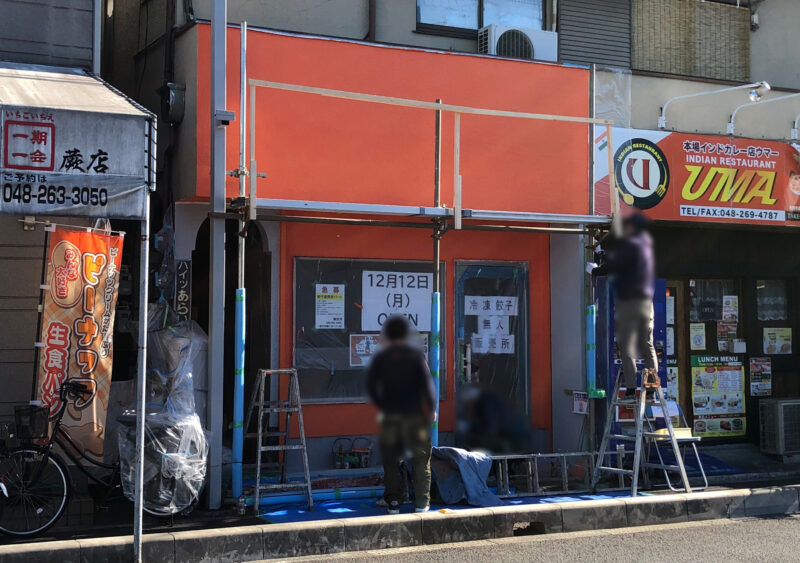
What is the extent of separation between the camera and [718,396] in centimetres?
1447

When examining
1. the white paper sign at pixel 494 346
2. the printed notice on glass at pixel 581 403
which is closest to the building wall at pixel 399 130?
the printed notice on glass at pixel 581 403

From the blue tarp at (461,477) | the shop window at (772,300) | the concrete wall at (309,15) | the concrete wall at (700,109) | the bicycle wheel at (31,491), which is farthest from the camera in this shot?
the shop window at (772,300)

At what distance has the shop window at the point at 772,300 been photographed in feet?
48.7

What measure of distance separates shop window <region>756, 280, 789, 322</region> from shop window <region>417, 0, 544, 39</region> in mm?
5725

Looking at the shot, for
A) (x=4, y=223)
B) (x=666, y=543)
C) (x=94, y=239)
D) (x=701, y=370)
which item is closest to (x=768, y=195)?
(x=701, y=370)

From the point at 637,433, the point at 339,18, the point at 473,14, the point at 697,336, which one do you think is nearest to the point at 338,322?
the point at 637,433

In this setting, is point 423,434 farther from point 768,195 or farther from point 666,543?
point 768,195

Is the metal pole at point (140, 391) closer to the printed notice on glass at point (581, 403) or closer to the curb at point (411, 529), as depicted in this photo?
the curb at point (411, 529)

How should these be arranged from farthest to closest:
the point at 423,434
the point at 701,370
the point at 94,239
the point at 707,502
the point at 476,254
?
the point at 701,370
the point at 476,254
the point at 707,502
the point at 94,239
the point at 423,434

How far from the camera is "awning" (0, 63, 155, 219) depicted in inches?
290

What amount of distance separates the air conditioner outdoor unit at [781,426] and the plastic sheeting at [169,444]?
29.0 ft

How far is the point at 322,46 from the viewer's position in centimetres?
1114

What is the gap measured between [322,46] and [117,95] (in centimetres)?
289

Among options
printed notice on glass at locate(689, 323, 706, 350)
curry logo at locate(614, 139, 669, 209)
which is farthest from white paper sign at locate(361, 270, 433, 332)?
printed notice on glass at locate(689, 323, 706, 350)
